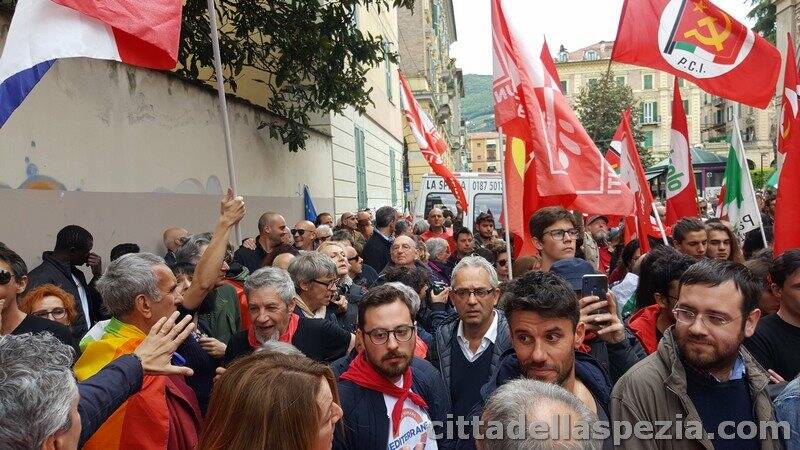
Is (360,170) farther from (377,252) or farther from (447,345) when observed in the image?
(447,345)

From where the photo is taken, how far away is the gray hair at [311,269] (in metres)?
4.68

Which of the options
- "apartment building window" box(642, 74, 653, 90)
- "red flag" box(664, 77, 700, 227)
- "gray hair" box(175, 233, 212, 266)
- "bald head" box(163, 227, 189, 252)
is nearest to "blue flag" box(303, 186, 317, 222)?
"bald head" box(163, 227, 189, 252)

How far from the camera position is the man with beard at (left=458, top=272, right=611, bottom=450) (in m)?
2.71

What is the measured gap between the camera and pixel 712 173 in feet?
88.4

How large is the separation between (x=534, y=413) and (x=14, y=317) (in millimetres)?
3026

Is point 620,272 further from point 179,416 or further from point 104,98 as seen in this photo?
point 104,98

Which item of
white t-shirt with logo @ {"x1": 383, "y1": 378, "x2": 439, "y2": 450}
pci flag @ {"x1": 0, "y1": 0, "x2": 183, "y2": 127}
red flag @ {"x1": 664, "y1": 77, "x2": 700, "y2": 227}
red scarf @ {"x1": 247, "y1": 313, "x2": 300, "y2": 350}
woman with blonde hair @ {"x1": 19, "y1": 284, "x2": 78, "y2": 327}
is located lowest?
white t-shirt with logo @ {"x1": 383, "y1": 378, "x2": 439, "y2": 450}

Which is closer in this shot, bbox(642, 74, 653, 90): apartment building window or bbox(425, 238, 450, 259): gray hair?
bbox(425, 238, 450, 259): gray hair

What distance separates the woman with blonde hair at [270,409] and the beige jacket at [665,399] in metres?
1.16

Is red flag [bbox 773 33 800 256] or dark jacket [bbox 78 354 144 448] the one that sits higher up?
red flag [bbox 773 33 800 256]

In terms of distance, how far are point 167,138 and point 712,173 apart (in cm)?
2278

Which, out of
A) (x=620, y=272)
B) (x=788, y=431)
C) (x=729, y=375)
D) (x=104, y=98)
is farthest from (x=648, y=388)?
(x=104, y=98)

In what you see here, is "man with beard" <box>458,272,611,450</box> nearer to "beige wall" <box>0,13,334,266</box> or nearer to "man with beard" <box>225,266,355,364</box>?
"man with beard" <box>225,266,355,364</box>

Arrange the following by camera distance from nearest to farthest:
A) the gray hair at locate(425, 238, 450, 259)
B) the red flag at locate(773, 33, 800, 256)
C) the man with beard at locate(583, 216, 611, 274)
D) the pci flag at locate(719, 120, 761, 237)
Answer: the red flag at locate(773, 33, 800, 256), the pci flag at locate(719, 120, 761, 237), the gray hair at locate(425, 238, 450, 259), the man with beard at locate(583, 216, 611, 274)
